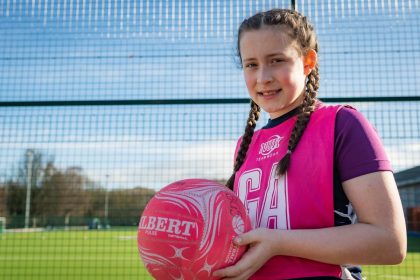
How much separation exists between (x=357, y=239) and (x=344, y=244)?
3cm

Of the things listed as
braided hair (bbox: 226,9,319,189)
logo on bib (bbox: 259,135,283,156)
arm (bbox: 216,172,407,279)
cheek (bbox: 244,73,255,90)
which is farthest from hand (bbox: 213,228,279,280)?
cheek (bbox: 244,73,255,90)

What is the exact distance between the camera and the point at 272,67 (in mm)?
1253

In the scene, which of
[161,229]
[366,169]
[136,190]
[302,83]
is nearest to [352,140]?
[366,169]

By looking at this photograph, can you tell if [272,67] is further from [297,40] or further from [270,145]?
[270,145]

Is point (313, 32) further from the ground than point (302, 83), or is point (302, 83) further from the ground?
point (313, 32)

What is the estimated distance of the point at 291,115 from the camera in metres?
1.36

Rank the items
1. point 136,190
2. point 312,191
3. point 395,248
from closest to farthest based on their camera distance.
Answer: point 395,248 → point 312,191 → point 136,190

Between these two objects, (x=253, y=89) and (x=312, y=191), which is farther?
(x=253, y=89)

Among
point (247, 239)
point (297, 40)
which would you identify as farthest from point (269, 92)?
point (247, 239)

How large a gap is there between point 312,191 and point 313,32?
571 millimetres

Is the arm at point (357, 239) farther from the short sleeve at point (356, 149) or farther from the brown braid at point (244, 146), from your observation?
the brown braid at point (244, 146)

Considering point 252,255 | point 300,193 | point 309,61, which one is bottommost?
point 252,255

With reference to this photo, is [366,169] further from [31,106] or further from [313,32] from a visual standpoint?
[31,106]

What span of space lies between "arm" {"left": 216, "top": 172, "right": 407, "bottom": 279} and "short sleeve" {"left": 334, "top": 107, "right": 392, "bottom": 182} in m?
0.03
